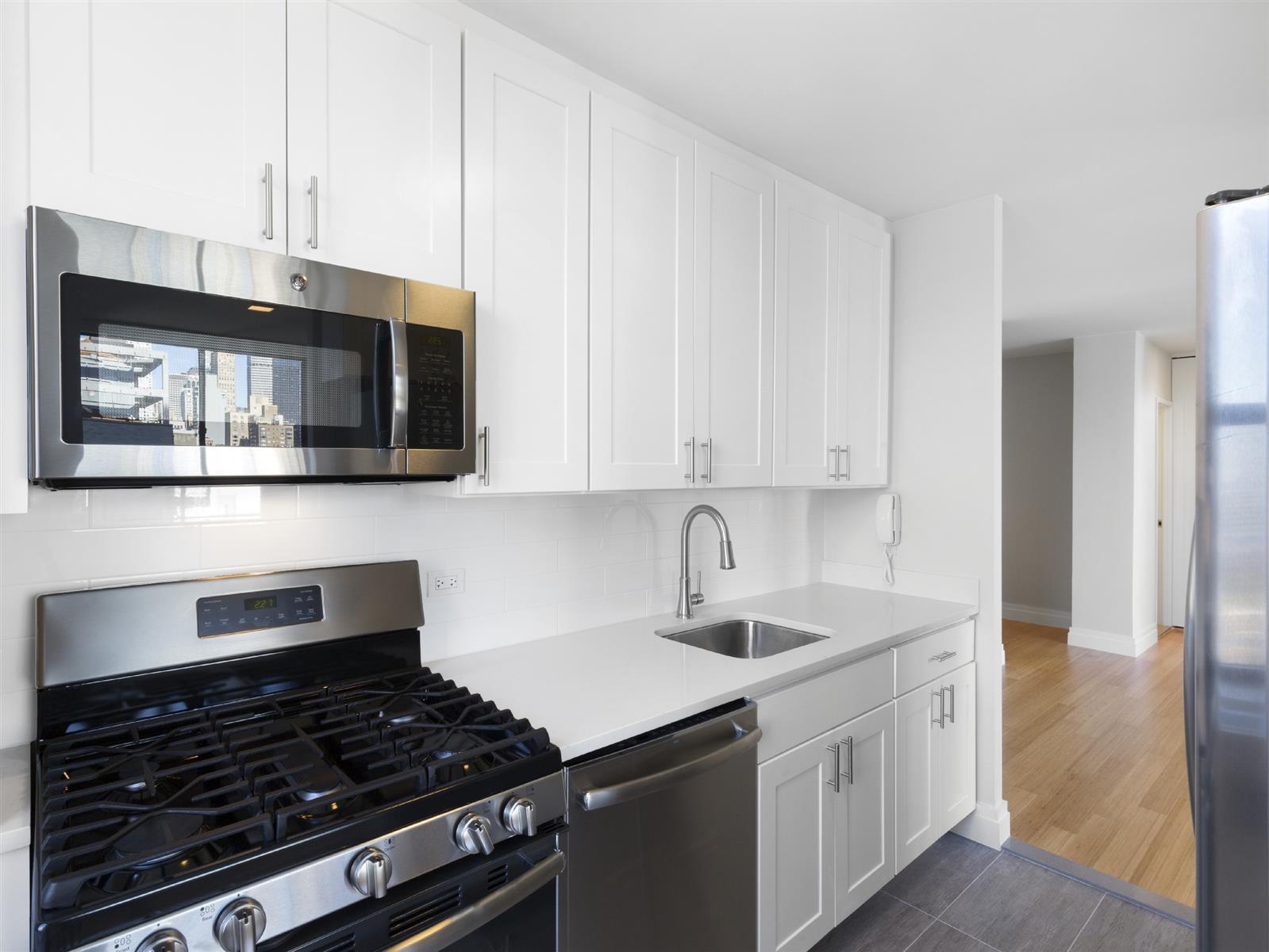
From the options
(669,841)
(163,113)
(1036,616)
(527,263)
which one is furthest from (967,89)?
(1036,616)

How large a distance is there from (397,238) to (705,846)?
57.7 inches

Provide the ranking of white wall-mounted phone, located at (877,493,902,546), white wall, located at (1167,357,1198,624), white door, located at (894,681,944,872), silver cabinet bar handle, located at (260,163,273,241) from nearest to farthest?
silver cabinet bar handle, located at (260,163,273,241)
white door, located at (894,681,944,872)
white wall-mounted phone, located at (877,493,902,546)
white wall, located at (1167,357,1198,624)

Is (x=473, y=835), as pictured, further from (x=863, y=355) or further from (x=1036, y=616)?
(x=1036, y=616)

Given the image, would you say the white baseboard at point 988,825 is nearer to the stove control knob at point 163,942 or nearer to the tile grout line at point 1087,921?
the tile grout line at point 1087,921

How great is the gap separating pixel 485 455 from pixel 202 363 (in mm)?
571

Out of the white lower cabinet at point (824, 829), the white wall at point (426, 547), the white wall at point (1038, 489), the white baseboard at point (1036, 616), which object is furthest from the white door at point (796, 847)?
the white wall at point (1038, 489)

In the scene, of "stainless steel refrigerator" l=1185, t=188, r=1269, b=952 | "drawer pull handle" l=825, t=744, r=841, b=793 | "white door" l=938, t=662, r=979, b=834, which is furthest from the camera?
"white door" l=938, t=662, r=979, b=834

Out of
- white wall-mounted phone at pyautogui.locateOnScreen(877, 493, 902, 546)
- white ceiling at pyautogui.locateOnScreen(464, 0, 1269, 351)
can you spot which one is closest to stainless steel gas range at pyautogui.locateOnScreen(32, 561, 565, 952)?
white ceiling at pyautogui.locateOnScreen(464, 0, 1269, 351)

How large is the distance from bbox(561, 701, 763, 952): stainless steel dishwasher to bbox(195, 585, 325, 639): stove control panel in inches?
27.0

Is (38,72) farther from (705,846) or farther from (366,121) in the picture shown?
(705,846)

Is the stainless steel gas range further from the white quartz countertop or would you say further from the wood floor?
the wood floor

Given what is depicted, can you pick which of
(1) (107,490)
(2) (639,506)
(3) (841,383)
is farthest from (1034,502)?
(1) (107,490)

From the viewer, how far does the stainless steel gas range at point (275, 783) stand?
2.83 ft

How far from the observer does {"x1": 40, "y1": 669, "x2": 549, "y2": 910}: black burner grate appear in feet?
2.86
